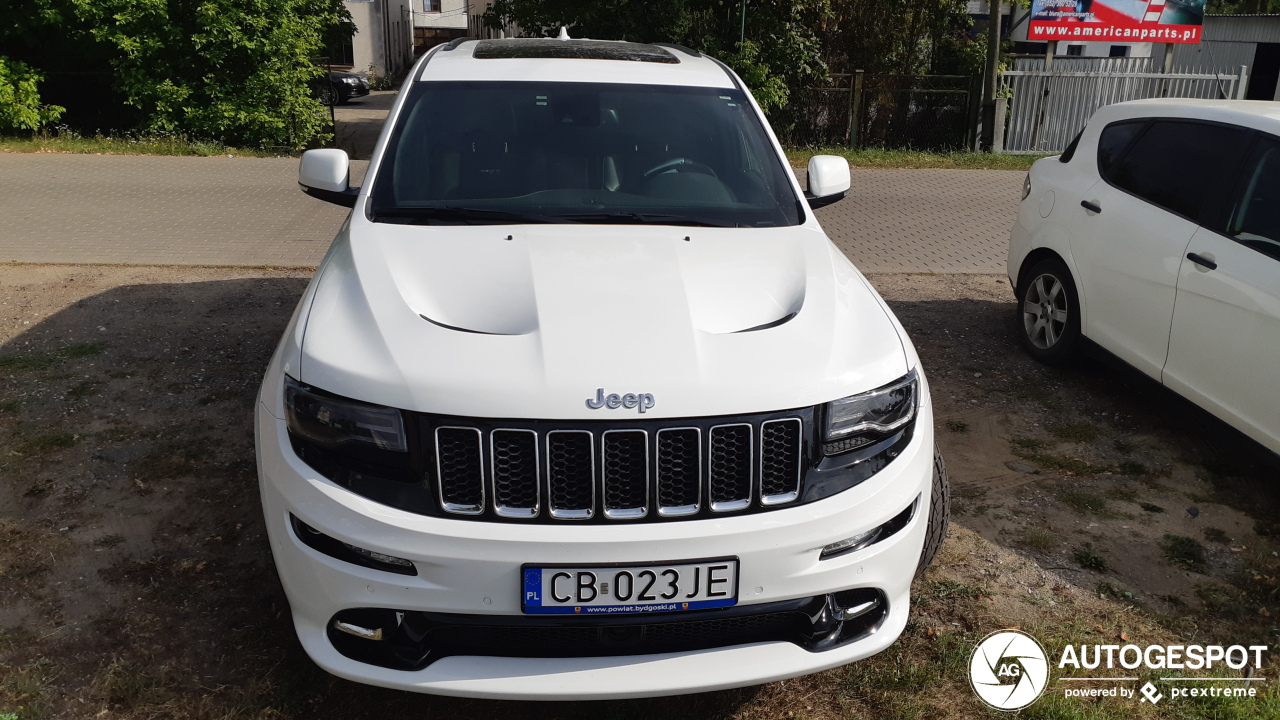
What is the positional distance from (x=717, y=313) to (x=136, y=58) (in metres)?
14.5

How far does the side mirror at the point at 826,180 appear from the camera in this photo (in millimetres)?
4305

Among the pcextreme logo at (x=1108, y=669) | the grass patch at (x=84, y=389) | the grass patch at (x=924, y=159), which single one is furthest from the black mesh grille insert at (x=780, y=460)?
the grass patch at (x=924, y=159)

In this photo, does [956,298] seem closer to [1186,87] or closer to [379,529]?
[379,529]

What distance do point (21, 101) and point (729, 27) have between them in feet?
36.0

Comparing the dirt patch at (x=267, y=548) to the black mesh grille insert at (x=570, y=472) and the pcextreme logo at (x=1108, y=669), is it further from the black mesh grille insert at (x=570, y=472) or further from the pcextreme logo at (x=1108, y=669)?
the black mesh grille insert at (x=570, y=472)

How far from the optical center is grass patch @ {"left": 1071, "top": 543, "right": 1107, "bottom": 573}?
391 centimetres

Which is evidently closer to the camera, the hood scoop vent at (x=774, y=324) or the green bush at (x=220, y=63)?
the hood scoop vent at (x=774, y=324)

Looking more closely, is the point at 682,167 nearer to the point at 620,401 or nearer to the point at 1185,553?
the point at 620,401

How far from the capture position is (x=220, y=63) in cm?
1458

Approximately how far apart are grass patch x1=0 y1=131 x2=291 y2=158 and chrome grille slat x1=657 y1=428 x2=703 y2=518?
13.5m

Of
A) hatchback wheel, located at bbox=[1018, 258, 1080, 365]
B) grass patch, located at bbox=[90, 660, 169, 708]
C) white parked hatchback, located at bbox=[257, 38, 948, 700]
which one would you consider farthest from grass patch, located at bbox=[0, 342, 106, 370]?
hatchback wheel, located at bbox=[1018, 258, 1080, 365]

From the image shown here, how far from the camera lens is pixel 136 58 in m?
14.6

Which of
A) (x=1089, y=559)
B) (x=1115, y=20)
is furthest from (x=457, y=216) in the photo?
(x=1115, y=20)

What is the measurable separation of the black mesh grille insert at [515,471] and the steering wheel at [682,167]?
170cm
